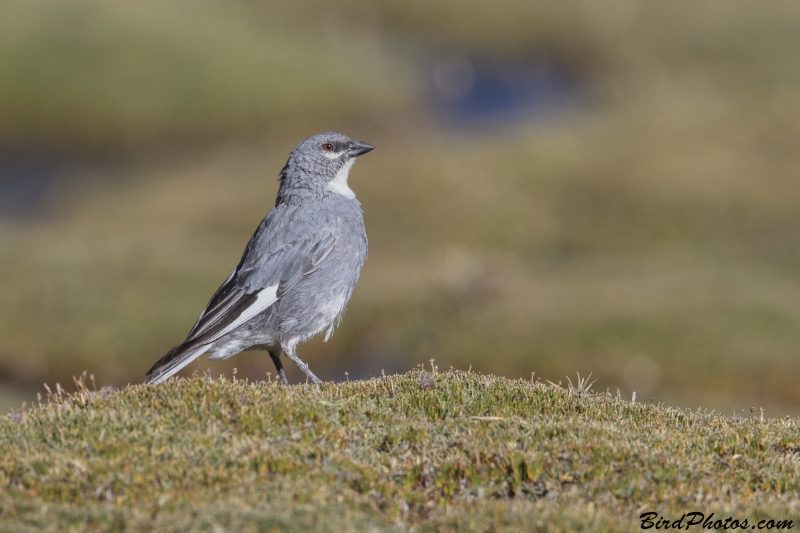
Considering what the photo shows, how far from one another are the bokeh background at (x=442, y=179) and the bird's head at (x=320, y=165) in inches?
292

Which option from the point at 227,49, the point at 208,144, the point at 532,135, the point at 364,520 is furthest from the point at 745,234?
the point at 227,49

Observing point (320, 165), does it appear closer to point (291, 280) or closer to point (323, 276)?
point (323, 276)

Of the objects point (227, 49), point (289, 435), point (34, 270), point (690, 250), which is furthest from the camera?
point (227, 49)

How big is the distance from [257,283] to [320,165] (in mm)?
2242

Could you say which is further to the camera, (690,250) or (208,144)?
(208,144)

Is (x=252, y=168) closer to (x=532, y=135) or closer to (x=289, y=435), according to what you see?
(x=532, y=135)

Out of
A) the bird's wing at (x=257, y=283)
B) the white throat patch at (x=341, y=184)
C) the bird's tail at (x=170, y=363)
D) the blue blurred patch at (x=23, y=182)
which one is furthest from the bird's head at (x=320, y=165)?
the blue blurred patch at (x=23, y=182)

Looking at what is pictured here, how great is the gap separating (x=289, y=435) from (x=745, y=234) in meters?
25.6

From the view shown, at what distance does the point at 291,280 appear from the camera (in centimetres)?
1197

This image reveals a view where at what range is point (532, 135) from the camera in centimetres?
3859

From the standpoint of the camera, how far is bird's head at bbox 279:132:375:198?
13070 millimetres

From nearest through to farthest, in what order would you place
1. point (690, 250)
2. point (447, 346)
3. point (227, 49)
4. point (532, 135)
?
1. point (447, 346)
2. point (690, 250)
3. point (532, 135)
4. point (227, 49)

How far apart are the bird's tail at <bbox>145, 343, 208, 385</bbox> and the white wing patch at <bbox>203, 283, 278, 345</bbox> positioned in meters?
0.39

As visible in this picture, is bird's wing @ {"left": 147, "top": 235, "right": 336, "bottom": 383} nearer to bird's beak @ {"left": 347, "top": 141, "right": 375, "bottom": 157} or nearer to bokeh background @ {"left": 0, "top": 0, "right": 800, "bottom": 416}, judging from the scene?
bird's beak @ {"left": 347, "top": 141, "right": 375, "bottom": 157}
